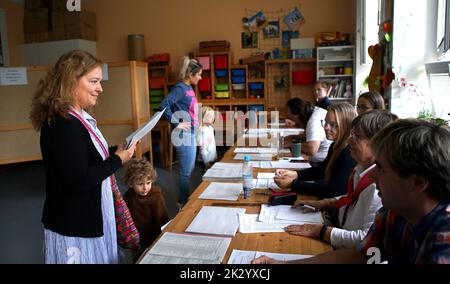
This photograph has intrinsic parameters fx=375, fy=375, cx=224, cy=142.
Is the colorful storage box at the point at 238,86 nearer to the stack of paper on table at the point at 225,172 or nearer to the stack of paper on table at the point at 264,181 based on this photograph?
the stack of paper on table at the point at 225,172

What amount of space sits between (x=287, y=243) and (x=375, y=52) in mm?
3101

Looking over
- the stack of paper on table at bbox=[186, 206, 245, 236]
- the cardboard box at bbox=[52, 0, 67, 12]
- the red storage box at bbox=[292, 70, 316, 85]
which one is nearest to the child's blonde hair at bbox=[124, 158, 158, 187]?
the stack of paper on table at bbox=[186, 206, 245, 236]

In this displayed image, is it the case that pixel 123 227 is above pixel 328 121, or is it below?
below

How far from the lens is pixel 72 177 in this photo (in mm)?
1479

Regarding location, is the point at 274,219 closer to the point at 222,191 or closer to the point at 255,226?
the point at 255,226

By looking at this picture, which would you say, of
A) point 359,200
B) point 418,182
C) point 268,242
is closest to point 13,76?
point 268,242

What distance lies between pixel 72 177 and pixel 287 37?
19.2ft

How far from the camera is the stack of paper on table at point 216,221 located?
156 centimetres

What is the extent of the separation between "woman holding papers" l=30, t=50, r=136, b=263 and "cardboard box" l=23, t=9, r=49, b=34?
626 centimetres

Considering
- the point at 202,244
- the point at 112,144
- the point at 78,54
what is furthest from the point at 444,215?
the point at 112,144

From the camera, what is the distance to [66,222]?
1548 millimetres

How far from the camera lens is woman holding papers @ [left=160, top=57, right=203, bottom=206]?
349 cm

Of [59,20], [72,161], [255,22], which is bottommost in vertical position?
[72,161]

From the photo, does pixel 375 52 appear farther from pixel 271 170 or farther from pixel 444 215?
pixel 444 215
